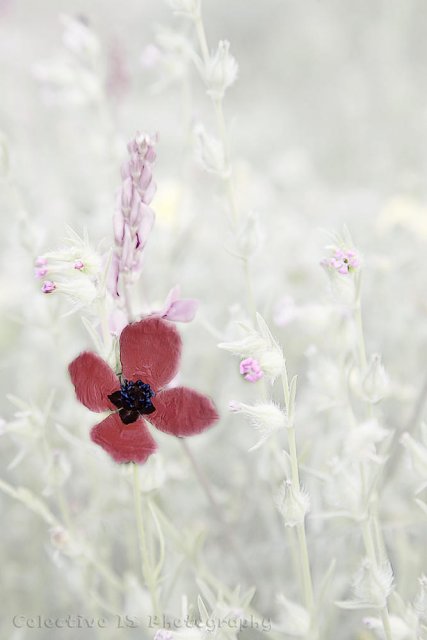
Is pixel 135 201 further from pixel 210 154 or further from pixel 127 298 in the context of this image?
pixel 210 154

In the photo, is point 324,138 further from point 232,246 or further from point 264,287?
point 232,246

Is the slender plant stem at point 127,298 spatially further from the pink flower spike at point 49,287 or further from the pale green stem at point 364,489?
the pale green stem at point 364,489

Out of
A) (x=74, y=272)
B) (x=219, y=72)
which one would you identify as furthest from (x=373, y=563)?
(x=219, y=72)

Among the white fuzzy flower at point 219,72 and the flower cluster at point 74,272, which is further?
the white fuzzy flower at point 219,72

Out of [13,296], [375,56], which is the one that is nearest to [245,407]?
[13,296]

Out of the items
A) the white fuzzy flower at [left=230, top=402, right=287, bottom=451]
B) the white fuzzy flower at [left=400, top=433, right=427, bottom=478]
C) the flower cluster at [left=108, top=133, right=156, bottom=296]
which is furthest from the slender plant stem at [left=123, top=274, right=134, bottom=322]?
the white fuzzy flower at [left=400, top=433, right=427, bottom=478]

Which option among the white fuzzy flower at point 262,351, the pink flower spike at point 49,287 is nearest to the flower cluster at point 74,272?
the pink flower spike at point 49,287
